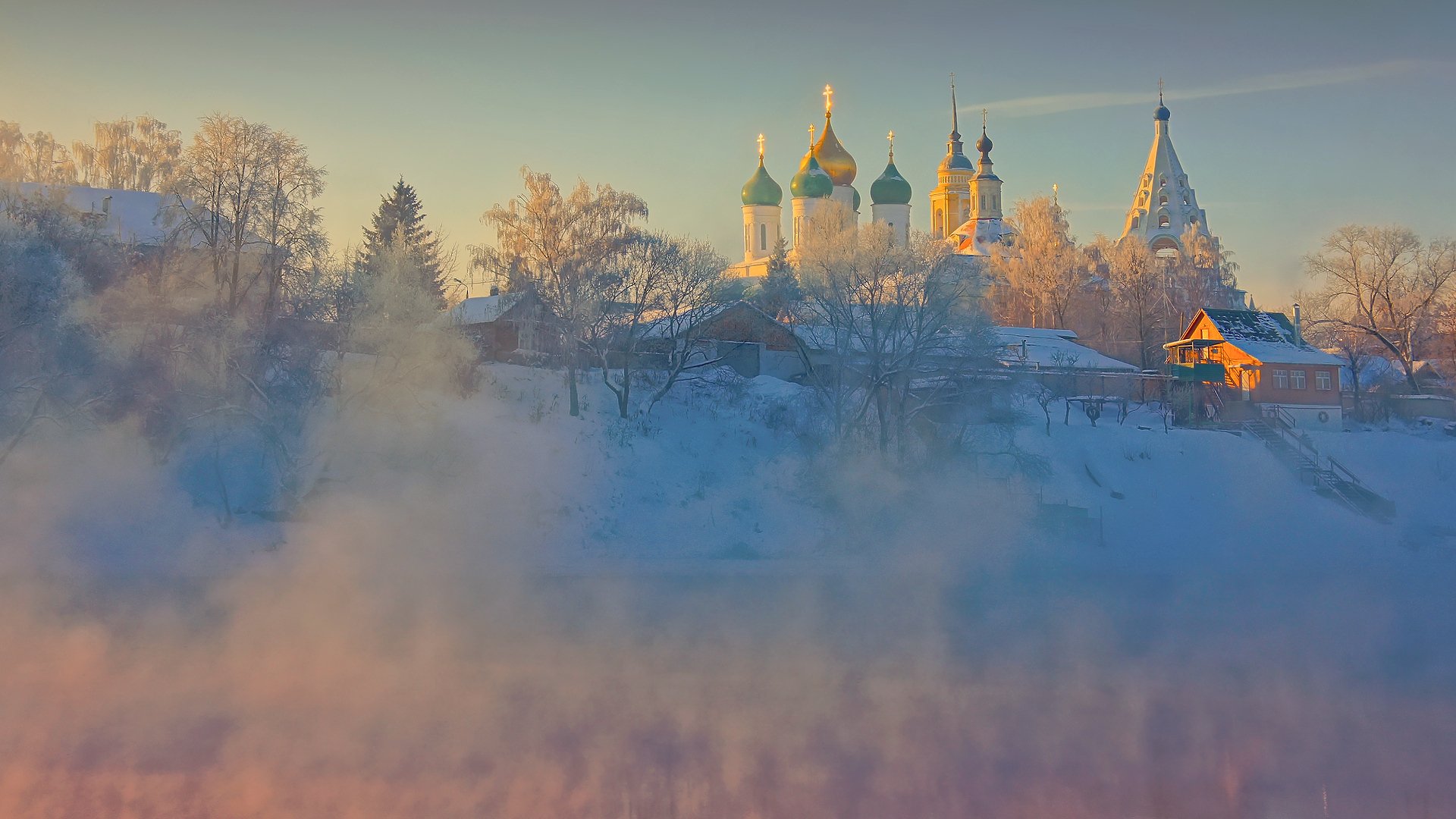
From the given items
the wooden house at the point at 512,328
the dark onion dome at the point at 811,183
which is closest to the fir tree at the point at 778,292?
the wooden house at the point at 512,328

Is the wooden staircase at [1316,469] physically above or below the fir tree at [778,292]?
below

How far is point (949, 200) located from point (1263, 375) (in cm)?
3568

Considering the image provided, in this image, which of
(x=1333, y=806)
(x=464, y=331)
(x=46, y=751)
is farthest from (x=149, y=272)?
(x=1333, y=806)

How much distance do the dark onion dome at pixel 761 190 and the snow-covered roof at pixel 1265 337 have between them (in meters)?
26.4

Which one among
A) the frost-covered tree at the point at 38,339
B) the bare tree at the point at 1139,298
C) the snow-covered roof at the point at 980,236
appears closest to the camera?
the frost-covered tree at the point at 38,339

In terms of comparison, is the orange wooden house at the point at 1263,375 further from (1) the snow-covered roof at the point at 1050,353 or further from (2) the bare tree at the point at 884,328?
(2) the bare tree at the point at 884,328

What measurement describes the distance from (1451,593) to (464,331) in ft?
77.0

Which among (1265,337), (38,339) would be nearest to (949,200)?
(1265,337)

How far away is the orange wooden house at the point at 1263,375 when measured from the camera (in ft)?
130

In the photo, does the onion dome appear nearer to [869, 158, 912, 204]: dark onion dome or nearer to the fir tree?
[869, 158, 912, 204]: dark onion dome

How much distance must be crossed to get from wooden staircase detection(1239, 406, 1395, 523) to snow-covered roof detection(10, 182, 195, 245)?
29359mm

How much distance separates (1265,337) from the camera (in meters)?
41.8

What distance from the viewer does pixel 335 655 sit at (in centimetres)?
1892

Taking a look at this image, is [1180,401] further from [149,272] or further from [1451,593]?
[149,272]
